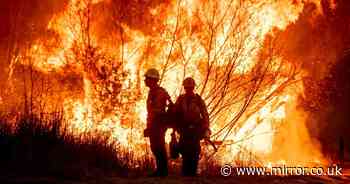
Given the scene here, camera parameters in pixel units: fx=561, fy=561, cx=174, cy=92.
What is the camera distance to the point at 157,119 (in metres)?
9.54

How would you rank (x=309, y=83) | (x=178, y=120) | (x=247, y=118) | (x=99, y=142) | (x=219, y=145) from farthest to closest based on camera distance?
(x=309, y=83) → (x=247, y=118) → (x=219, y=145) → (x=99, y=142) → (x=178, y=120)

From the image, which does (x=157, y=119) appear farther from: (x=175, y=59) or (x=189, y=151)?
(x=175, y=59)

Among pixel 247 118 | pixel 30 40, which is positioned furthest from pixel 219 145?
pixel 30 40

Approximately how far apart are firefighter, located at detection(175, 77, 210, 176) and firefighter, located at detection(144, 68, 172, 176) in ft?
1.16

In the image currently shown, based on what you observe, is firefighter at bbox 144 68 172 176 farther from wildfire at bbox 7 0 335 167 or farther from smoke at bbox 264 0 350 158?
smoke at bbox 264 0 350 158

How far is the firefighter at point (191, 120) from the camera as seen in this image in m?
9.76

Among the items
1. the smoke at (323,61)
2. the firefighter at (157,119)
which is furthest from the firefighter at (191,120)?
the smoke at (323,61)

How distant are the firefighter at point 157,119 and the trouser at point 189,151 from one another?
1.33 ft

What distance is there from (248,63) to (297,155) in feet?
14.3

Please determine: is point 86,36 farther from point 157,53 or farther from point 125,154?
point 125,154

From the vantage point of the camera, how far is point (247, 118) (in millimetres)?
14617

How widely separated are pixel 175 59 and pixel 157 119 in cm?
452

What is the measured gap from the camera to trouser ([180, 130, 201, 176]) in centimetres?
980

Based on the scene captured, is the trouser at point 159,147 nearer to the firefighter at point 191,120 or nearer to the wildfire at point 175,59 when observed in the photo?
the firefighter at point 191,120
